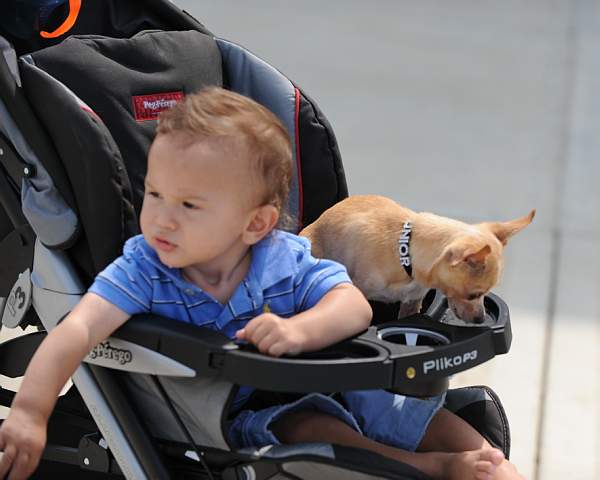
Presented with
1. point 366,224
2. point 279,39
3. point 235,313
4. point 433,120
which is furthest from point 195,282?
point 279,39

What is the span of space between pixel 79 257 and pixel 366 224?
77 centimetres

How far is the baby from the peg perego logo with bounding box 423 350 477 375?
185mm

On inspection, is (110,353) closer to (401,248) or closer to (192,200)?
(192,200)

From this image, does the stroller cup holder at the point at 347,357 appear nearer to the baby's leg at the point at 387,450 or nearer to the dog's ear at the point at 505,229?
the baby's leg at the point at 387,450

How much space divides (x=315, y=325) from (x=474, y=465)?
43 centimetres

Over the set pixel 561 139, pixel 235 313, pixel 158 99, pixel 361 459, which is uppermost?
pixel 158 99

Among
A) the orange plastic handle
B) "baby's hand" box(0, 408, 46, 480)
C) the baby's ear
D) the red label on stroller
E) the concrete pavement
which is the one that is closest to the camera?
"baby's hand" box(0, 408, 46, 480)

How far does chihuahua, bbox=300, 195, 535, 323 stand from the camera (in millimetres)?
2777

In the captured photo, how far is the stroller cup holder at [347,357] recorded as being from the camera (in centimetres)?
207

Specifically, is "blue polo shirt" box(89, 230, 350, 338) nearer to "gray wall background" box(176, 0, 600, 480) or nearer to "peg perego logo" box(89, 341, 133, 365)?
"peg perego logo" box(89, 341, 133, 365)

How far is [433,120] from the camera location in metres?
6.56

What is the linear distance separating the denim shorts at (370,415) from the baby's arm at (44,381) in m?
0.35

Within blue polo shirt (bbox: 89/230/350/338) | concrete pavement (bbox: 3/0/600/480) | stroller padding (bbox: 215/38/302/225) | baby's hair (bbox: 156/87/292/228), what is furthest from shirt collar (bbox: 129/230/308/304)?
concrete pavement (bbox: 3/0/600/480)

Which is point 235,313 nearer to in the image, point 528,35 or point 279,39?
point 279,39
